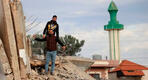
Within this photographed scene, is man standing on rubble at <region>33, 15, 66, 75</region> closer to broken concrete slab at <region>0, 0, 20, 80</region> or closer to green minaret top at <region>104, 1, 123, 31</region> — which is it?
broken concrete slab at <region>0, 0, 20, 80</region>

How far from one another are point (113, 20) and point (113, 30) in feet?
4.00

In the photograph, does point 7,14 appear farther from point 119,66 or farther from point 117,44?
point 117,44

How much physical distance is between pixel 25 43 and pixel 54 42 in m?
0.83

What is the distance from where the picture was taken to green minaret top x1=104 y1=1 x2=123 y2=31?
4611 cm

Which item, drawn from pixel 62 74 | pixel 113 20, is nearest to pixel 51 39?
pixel 62 74

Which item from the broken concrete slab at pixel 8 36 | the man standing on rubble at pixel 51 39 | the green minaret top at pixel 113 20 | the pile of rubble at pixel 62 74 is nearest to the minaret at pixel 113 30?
the green minaret top at pixel 113 20

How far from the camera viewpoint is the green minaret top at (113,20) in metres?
46.1

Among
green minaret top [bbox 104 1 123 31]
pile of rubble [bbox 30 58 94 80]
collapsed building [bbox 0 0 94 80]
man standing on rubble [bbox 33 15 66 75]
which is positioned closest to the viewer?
collapsed building [bbox 0 0 94 80]

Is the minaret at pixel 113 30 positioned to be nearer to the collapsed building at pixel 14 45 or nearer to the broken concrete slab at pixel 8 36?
the collapsed building at pixel 14 45

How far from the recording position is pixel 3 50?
8.33m

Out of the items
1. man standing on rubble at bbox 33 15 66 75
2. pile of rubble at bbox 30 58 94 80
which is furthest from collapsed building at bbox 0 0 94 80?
man standing on rubble at bbox 33 15 66 75

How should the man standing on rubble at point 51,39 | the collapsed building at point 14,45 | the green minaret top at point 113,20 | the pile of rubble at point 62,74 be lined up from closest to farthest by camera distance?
the collapsed building at point 14,45 → the pile of rubble at point 62,74 → the man standing on rubble at point 51,39 → the green minaret top at point 113,20

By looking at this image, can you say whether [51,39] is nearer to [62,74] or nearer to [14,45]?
[62,74]

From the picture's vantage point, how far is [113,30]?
1831 inches
